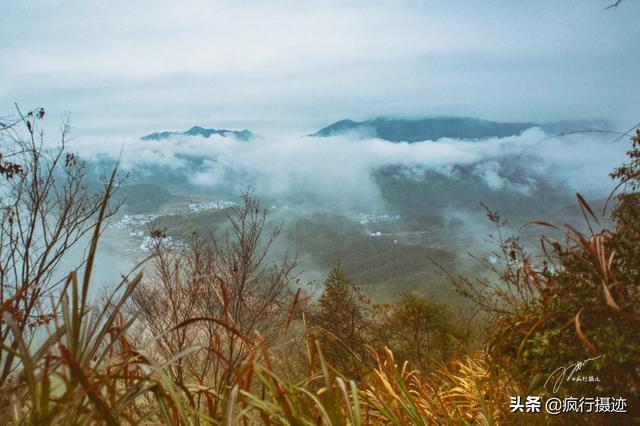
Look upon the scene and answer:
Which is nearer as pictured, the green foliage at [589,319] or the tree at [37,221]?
the green foliage at [589,319]

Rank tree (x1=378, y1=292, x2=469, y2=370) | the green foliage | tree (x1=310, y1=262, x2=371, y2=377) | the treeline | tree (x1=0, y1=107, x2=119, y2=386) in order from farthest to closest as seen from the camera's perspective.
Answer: tree (x1=310, y1=262, x2=371, y2=377) < tree (x1=378, y1=292, x2=469, y2=370) < tree (x1=0, y1=107, x2=119, y2=386) < the green foliage < the treeline

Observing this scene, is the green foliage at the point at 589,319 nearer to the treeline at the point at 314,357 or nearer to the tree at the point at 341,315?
the treeline at the point at 314,357

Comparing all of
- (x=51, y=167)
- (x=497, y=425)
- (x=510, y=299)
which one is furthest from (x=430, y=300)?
(x=497, y=425)

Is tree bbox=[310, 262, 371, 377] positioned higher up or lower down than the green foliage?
lower down

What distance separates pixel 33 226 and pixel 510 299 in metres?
3.82

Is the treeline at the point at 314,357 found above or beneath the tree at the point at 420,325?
above

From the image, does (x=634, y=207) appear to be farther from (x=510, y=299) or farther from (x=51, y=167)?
(x=51, y=167)

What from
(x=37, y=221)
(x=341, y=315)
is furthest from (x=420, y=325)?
(x=37, y=221)

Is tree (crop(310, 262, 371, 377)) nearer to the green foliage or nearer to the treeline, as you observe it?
the treeline

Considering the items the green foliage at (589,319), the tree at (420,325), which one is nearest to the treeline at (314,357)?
the green foliage at (589,319)

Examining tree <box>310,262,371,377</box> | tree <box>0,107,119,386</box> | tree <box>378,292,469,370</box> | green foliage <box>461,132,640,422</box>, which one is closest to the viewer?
green foliage <box>461,132,640,422</box>

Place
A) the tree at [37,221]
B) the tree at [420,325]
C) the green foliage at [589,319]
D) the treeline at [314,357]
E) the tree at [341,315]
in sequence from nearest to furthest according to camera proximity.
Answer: the treeline at [314,357] < the green foliage at [589,319] < the tree at [37,221] < the tree at [420,325] < the tree at [341,315]

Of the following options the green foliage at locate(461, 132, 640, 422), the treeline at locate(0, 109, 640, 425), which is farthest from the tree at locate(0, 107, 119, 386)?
the green foliage at locate(461, 132, 640, 422)

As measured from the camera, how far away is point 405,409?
1766mm
